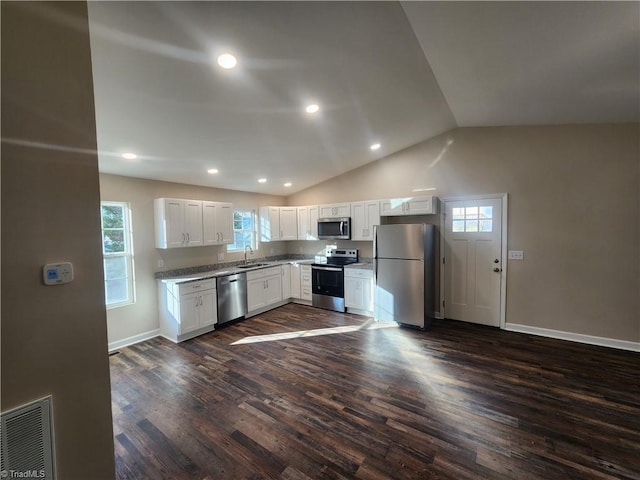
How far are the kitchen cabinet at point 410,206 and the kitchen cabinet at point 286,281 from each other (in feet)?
7.48

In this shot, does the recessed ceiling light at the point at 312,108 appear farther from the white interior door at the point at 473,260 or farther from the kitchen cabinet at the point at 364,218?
the white interior door at the point at 473,260

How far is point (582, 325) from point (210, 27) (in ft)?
17.7

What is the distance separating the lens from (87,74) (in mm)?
1409

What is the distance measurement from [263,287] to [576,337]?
193 inches

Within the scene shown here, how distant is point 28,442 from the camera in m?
1.19

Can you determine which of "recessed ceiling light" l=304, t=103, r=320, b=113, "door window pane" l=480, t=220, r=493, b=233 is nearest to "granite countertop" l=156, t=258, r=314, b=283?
"recessed ceiling light" l=304, t=103, r=320, b=113

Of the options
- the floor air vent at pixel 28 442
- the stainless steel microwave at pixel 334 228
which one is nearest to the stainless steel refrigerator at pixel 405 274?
the stainless steel microwave at pixel 334 228

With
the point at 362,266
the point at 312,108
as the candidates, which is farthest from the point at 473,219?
the point at 312,108

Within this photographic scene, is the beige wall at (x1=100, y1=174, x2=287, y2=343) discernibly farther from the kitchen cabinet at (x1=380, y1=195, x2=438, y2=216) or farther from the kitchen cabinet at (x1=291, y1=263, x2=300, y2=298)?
the kitchen cabinet at (x1=380, y1=195, x2=438, y2=216)

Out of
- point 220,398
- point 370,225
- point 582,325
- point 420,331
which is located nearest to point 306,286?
point 370,225

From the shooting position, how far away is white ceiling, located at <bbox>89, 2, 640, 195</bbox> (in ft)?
5.70

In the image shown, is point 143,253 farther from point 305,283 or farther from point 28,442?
point 28,442

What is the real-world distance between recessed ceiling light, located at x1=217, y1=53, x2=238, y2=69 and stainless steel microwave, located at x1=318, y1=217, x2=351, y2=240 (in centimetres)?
350

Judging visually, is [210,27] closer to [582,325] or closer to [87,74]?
[87,74]
